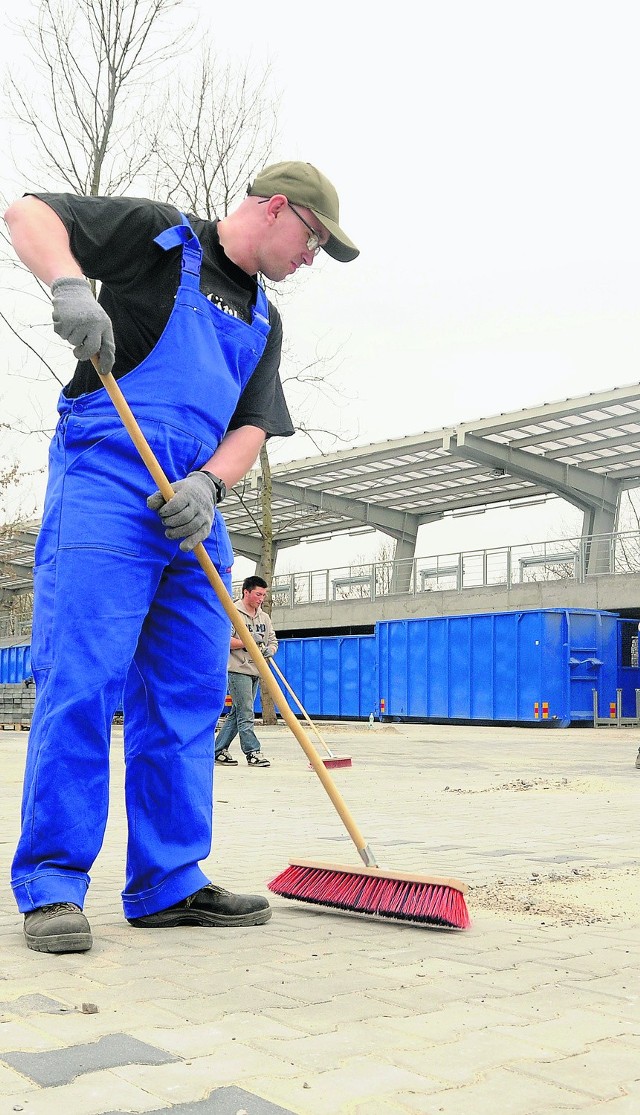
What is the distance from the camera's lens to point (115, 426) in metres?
3.12

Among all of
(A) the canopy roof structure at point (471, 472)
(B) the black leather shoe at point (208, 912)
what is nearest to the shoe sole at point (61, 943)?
(B) the black leather shoe at point (208, 912)

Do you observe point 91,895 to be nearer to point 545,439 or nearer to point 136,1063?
point 136,1063

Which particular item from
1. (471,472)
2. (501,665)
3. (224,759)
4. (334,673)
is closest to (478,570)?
(471,472)

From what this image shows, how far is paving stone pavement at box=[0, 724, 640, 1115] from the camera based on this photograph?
1.87 m

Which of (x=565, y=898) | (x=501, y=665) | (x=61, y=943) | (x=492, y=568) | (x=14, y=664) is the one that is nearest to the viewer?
(x=61, y=943)

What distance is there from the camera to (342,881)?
3.45 meters

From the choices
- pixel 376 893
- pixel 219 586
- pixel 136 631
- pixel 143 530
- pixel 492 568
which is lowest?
pixel 376 893

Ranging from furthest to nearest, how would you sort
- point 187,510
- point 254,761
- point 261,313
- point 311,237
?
point 254,761 → point 261,313 → point 311,237 → point 187,510

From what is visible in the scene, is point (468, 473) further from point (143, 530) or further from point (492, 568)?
point (143, 530)

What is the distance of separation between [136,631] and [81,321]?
86 centimetres

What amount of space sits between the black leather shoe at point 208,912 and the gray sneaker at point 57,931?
14.8 inches

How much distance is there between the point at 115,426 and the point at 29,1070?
5.65 ft

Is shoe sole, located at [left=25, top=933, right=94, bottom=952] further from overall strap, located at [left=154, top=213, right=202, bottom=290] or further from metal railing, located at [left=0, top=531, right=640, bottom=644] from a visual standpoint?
metal railing, located at [left=0, top=531, right=640, bottom=644]

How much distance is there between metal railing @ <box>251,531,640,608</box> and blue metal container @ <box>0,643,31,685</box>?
6.55 meters
